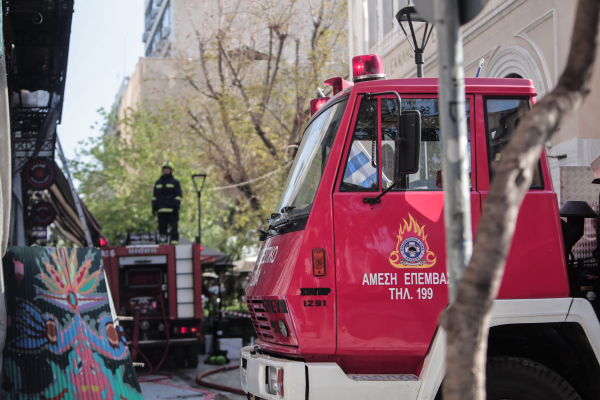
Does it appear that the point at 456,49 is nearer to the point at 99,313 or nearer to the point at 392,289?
the point at 392,289

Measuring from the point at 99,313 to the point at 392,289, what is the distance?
3399mm

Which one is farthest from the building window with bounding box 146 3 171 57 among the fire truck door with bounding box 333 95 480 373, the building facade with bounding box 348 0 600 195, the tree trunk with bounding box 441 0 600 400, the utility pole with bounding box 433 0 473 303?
the tree trunk with bounding box 441 0 600 400

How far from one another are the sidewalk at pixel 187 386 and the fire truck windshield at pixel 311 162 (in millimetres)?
5271

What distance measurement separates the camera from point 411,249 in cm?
429

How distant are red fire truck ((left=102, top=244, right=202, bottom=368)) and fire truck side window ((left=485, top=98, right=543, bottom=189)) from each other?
32.1 ft

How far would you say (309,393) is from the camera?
4090 millimetres

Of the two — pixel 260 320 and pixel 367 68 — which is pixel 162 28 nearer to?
pixel 367 68

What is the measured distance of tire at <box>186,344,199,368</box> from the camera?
44.5ft

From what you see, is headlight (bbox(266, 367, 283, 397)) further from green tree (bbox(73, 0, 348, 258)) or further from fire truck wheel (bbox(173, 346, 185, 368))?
green tree (bbox(73, 0, 348, 258))

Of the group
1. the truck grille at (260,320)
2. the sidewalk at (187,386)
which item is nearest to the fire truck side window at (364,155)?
the truck grille at (260,320)

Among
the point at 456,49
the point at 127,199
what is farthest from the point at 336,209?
the point at 127,199

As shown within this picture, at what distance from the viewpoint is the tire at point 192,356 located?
44.5 ft

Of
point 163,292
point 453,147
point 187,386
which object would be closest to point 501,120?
point 453,147

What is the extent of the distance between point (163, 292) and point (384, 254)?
10211 mm
